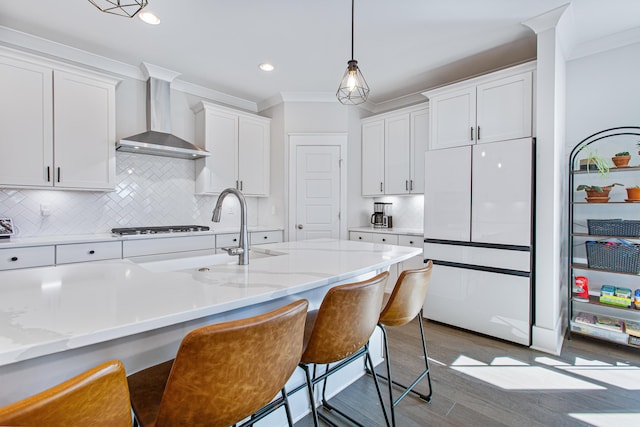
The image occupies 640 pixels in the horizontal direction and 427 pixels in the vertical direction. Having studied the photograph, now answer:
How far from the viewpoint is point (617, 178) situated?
2746 millimetres

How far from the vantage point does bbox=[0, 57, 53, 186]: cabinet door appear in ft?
8.11

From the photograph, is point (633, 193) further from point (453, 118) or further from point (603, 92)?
point (453, 118)

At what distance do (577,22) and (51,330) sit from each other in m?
3.77

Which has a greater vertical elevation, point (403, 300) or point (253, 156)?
point (253, 156)

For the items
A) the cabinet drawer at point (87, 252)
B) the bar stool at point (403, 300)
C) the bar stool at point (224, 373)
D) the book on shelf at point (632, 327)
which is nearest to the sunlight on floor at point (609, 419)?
the book on shelf at point (632, 327)

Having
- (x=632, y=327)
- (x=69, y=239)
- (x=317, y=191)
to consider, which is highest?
(x=317, y=191)

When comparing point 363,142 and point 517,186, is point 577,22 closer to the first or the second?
point 517,186

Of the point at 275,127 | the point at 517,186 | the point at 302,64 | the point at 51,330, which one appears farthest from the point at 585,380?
the point at 275,127

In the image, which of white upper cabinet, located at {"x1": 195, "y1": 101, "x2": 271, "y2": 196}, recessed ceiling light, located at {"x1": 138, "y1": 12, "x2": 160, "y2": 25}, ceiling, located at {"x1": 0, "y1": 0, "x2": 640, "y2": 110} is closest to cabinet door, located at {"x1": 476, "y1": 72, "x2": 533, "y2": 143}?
ceiling, located at {"x1": 0, "y1": 0, "x2": 640, "y2": 110}

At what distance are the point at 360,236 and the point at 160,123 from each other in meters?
2.71

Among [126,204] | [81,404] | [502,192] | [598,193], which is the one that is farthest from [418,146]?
[81,404]

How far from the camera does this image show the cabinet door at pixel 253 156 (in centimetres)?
404

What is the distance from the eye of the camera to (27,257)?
2.40 metres

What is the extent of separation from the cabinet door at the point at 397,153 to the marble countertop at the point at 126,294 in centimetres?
237
